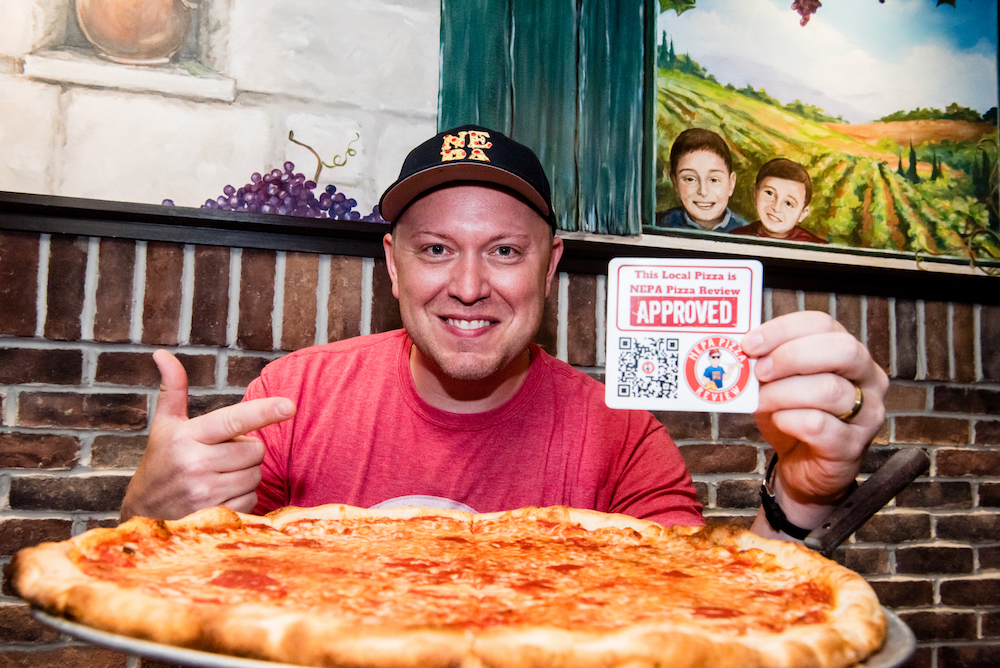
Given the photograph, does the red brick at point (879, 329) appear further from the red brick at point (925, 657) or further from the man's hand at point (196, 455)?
the man's hand at point (196, 455)

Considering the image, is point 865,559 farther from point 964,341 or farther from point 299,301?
point 299,301

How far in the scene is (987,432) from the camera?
2.32 m

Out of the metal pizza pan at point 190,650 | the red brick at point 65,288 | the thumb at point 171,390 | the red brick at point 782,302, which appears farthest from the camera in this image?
the red brick at point 782,302

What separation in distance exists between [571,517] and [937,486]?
6.03 feet

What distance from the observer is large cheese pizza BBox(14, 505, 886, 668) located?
1.85 feet

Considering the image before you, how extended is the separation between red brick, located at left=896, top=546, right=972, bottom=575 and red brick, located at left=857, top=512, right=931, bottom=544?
4cm

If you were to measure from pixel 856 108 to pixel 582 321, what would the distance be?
1.33m

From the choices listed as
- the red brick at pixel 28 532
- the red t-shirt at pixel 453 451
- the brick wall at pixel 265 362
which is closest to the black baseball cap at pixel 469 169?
the red t-shirt at pixel 453 451

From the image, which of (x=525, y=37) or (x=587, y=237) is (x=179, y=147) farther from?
(x=587, y=237)

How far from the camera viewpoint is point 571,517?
114cm

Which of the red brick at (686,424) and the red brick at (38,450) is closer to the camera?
the red brick at (38,450)

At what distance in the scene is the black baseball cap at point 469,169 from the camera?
1.40 metres

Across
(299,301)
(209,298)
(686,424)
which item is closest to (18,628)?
(209,298)

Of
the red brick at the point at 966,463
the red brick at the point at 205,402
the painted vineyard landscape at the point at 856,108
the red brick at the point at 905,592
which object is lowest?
the red brick at the point at 905,592
